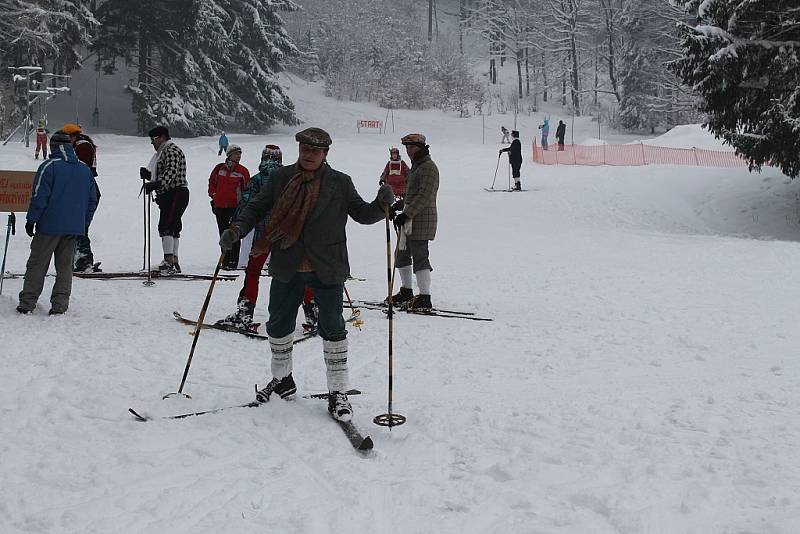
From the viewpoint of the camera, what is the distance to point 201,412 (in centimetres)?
460

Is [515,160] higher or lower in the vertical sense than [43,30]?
lower

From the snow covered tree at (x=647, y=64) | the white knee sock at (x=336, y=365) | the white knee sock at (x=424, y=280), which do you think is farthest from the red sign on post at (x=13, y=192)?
the snow covered tree at (x=647, y=64)

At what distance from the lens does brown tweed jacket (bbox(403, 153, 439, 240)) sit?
7.84 m

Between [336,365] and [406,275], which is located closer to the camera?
[336,365]

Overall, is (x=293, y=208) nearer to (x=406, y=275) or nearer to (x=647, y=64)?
(x=406, y=275)

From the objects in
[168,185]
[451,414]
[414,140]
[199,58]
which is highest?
[199,58]

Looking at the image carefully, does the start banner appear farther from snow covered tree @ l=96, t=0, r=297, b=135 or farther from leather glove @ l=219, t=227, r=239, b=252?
leather glove @ l=219, t=227, r=239, b=252

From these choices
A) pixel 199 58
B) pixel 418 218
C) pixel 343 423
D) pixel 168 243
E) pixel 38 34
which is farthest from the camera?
pixel 199 58

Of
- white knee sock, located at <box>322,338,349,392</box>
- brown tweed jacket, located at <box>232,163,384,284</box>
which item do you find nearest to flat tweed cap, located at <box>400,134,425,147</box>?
brown tweed jacket, located at <box>232,163,384,284</box>

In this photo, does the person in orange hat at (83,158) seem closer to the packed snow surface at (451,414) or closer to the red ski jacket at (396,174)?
the packed snow surface at (451,414)

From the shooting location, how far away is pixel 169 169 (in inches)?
383

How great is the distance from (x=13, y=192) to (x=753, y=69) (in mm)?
15392

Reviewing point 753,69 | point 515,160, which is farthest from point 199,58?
point 753,69

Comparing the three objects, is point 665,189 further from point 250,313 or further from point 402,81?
point 402,81
